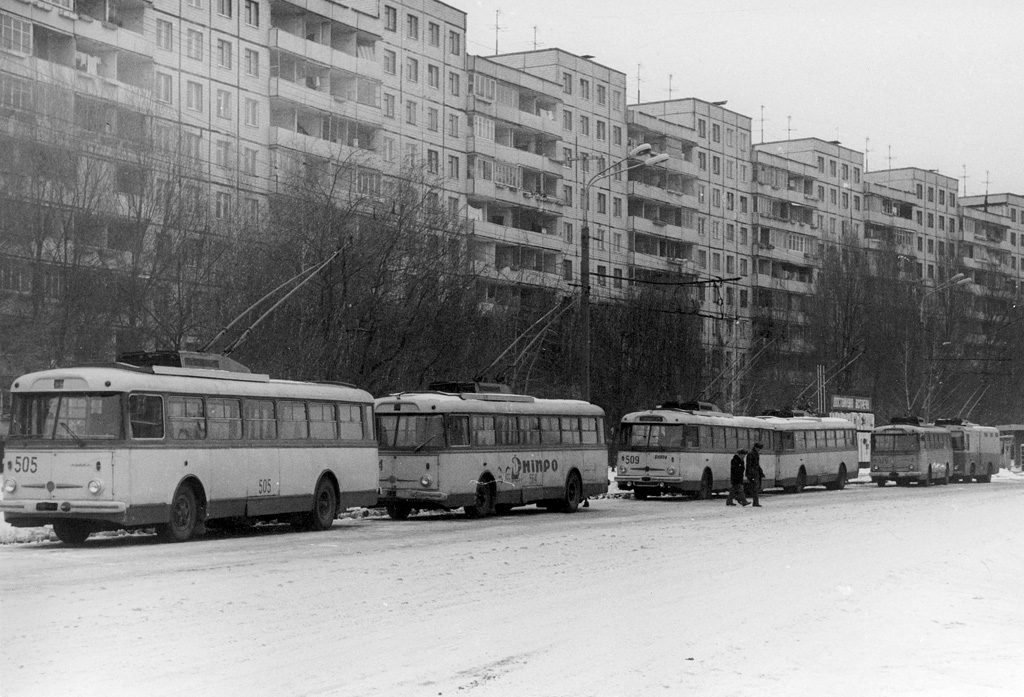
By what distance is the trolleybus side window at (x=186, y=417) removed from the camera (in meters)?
22.1

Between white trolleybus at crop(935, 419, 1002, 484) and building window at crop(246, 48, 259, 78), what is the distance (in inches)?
1269

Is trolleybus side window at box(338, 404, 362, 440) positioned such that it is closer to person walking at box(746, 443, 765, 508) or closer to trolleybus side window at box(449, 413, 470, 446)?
trolleybus side window at box(449, 413, 470, 446)

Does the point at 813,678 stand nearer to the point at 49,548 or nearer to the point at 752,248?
the point at 49,548

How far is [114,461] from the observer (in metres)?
21.0

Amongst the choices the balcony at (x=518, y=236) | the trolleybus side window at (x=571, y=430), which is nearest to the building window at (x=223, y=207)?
the trolleybus side window at (x=571, y=430)

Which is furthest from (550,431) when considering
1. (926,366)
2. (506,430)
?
(926,366)

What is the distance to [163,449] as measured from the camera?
21797 mm

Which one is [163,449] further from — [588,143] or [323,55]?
[588,143]

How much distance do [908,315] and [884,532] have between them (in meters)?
69.2

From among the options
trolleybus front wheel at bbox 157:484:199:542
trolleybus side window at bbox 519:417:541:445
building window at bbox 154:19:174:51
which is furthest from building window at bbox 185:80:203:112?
trolleybus front wheel at bbox 157:484:199:542

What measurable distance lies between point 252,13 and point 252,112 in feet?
15.3

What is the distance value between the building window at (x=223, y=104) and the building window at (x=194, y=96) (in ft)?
3.83

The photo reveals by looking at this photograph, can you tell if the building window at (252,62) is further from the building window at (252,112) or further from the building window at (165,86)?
the building window at (165,86)

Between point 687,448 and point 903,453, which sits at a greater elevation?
point 687,448
